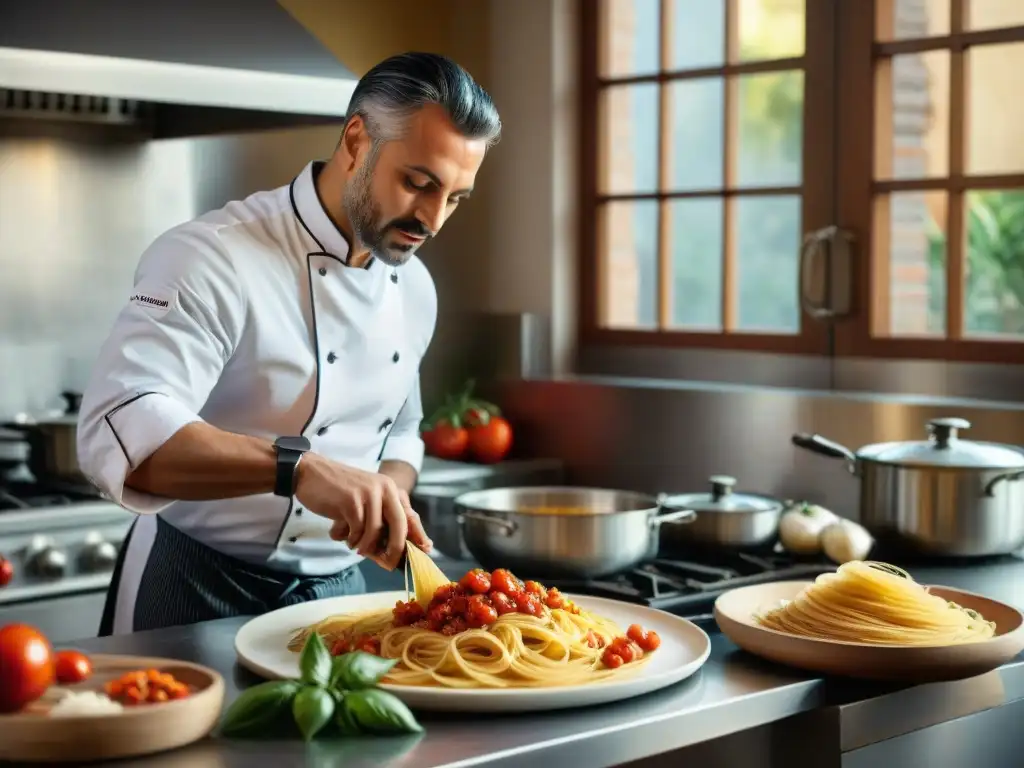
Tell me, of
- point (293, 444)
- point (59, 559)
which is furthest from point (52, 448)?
point (293, 444)

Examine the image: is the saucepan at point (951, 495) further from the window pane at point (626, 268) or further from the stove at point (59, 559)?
the stove at point (59, 559)

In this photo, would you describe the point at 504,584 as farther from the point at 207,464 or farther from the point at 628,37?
the point at 628,37

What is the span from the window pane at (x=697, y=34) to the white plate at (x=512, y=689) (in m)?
2.08

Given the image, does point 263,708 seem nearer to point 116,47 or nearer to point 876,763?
point 876,763

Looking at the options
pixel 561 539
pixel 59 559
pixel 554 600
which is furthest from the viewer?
pixel 59 559

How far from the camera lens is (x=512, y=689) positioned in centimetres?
138

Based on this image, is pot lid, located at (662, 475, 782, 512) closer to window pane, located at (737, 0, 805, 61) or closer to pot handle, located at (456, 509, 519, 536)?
pot handle, located at (456, 509, 519, 536)

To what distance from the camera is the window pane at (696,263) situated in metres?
3.57

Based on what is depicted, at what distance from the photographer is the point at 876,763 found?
1.55m

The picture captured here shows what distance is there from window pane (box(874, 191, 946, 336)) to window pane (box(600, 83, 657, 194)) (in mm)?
720

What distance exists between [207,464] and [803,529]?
108cm

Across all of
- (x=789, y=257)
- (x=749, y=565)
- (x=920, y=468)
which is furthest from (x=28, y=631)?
(x=789, y=257)

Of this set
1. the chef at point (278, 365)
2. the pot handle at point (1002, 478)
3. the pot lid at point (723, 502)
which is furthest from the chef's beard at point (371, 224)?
the pot handle at point (1002, 478)

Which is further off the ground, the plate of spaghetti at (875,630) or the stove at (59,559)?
the plate of spaghetti at (875,630)
